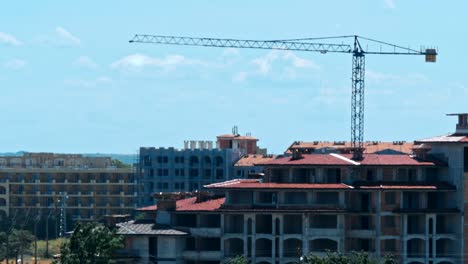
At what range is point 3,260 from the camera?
178875 mm

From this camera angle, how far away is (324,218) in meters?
138

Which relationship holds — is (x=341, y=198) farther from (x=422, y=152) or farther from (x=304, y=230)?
(x=422, y=152)

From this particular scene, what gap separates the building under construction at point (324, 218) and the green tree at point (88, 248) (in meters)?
7.68

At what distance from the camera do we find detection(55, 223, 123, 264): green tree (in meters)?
127

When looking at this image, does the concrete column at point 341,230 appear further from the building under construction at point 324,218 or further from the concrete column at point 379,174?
the concrete column at point 379,174

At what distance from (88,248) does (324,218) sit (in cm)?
2200

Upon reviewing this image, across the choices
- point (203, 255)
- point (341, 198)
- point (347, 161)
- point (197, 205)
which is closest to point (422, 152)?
point (347, 161)

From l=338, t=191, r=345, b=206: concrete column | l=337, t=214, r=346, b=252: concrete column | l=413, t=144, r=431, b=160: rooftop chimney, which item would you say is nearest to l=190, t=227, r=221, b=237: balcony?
l=337, t=214, r=346, b=252: concrete column

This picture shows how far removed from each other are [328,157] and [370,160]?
12.4 feet

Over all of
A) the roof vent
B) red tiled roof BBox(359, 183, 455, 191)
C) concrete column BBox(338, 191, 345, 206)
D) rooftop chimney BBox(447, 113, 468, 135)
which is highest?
rooftop chimney BBox(447, 113, 468, 135)

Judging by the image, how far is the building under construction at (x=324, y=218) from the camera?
137 metres

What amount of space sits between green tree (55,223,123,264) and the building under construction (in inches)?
303

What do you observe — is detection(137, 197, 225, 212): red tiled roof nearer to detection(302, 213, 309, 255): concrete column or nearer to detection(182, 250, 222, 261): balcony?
detection(182, 250, 222, 261): balcony

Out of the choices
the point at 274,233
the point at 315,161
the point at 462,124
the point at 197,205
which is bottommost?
the point at 274,233
